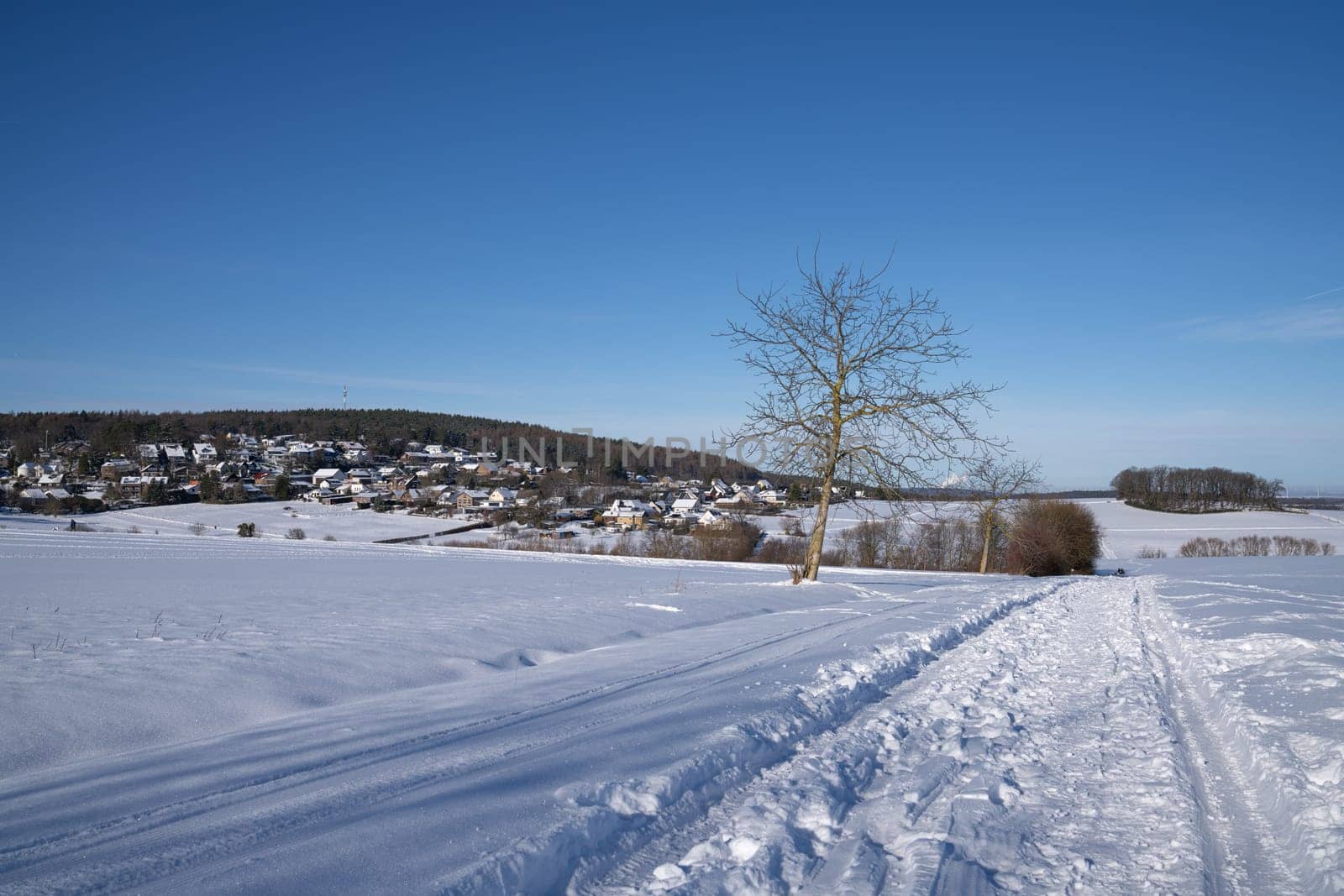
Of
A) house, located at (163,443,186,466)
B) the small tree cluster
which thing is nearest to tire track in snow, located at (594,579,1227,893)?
the small tree cluster

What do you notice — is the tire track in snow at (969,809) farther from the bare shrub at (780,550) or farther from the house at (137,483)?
the house at (137,483)

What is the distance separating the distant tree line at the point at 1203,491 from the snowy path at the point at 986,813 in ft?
341

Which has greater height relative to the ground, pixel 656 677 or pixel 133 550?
pixel 656 677

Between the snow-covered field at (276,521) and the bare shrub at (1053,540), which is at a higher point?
the bare shrub at (1053,540)

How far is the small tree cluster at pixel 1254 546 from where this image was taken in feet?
197

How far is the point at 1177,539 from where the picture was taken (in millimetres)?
69750

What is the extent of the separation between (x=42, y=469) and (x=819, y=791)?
118 meters

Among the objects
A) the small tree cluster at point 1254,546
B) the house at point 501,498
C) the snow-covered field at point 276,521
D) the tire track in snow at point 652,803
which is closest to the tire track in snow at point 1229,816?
the tire track in snow at point 652,803

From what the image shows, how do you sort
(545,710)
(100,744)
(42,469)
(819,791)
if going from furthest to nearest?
(42,469)
(545,710)
(100,744)
(819,791)

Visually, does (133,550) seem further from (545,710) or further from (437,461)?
(437,461)

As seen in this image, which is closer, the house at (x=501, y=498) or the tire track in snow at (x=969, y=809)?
the tire track in snow at (x=969, y=809)

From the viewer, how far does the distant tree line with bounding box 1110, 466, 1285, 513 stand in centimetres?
9369

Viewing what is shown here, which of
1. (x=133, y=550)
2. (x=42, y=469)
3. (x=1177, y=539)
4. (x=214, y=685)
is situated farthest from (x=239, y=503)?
(x=1177, y=539)

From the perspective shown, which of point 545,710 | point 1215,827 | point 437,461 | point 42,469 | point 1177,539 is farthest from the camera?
point 437,461
